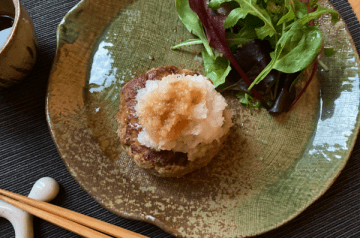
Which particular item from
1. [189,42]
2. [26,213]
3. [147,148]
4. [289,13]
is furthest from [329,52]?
[26,213]

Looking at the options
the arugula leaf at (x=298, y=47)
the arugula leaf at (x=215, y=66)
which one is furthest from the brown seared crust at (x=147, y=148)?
the arugula leaf at (x=298, y=47)

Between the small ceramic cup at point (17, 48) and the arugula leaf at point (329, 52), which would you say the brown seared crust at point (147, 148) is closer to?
the small ceramic cup at point (17, 48)

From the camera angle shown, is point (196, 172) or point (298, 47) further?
point (196, 172)

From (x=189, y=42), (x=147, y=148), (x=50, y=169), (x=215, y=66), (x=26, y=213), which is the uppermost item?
(x=189, y=42)

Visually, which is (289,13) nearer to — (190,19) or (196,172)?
(190,19)

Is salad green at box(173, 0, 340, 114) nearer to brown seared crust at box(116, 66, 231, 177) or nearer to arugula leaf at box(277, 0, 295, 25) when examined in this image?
arugula leaf at box(277, 0, 295, 25)

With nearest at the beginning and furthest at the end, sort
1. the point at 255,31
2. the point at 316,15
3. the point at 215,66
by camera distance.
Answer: the point at 316,15
the point at 255,31
the point at 215,66

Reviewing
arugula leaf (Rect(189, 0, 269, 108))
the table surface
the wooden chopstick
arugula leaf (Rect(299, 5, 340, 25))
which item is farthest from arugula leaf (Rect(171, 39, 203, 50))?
the wooden chopstick
